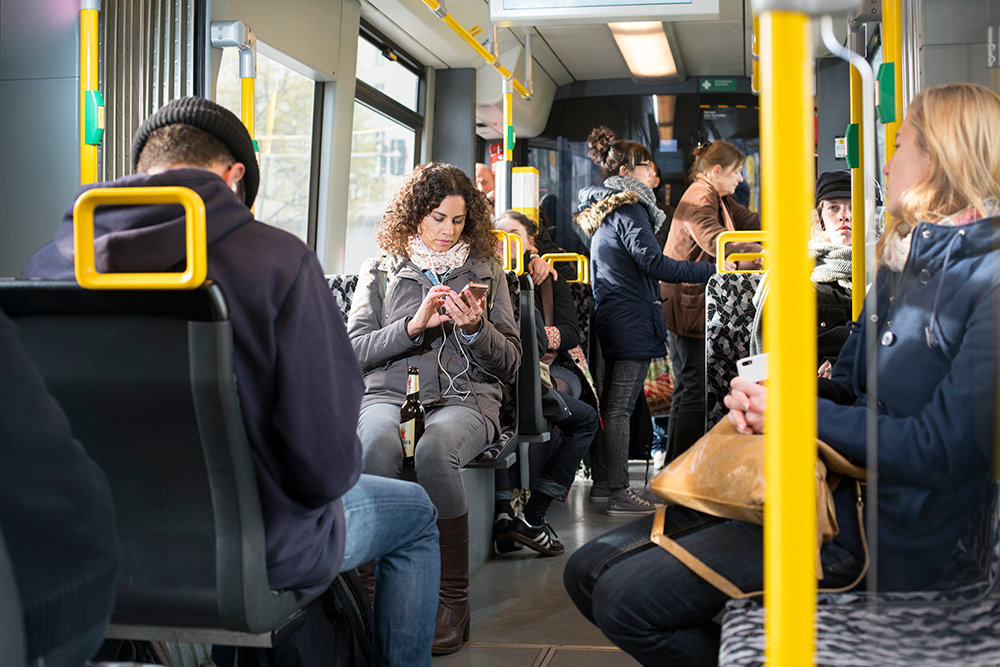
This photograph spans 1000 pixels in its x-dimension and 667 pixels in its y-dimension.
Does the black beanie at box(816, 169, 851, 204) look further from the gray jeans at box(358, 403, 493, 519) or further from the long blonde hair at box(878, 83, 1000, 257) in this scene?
the long blonde hair at box(878, 83, 1000, 257)

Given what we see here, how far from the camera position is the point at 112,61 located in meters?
3.01

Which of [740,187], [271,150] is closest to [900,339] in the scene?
[271,150]

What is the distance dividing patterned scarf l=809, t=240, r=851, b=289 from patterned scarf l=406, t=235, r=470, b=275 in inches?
45.7

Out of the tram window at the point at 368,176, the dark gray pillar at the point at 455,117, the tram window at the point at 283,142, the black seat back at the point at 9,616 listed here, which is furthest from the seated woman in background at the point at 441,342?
the dark gray pillar at the point at 455,117

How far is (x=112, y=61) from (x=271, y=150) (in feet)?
9.96

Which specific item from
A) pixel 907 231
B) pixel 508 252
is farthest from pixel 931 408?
pixel 508 252

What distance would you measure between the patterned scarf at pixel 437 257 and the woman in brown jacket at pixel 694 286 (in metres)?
1.74

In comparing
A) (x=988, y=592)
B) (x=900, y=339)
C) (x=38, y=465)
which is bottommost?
(x=988, y=592)

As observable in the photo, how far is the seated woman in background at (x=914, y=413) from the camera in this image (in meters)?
1.39

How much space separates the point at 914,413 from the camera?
1473mm

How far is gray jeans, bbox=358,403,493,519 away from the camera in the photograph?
9.11 feet

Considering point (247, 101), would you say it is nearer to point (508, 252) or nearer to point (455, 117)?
point (508, 252)

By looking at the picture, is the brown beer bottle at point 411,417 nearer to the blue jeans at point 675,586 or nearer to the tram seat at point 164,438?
the blue jeans at point 675,586

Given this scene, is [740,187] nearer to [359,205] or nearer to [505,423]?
[359,205]
